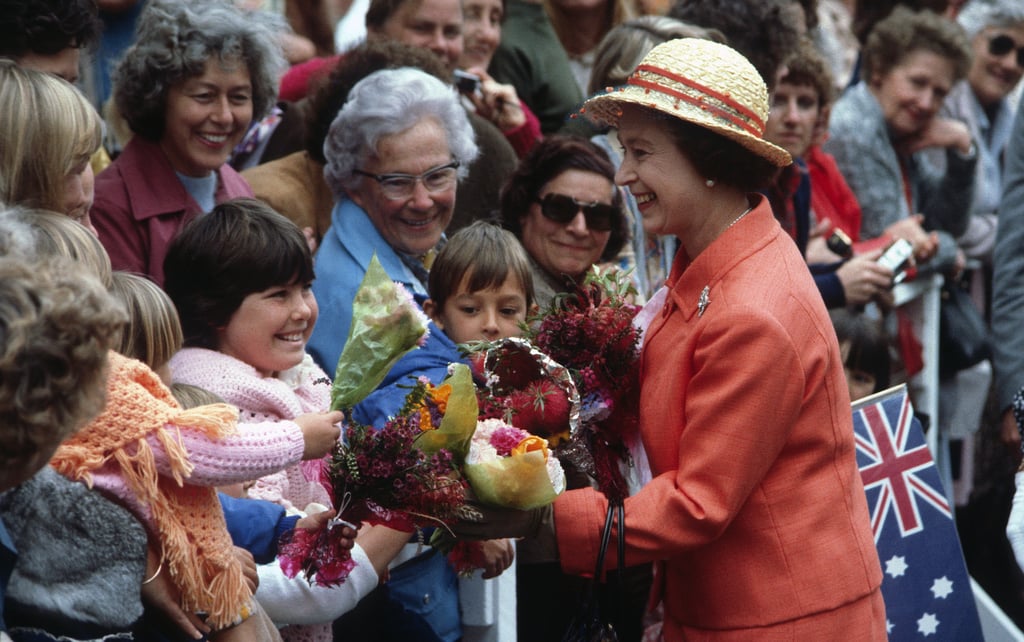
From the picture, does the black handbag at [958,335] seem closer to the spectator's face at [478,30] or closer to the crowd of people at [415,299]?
the crowd of people at [415,299]

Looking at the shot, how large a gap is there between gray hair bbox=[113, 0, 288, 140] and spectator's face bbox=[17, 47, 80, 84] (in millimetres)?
345

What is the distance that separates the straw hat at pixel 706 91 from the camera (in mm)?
3297

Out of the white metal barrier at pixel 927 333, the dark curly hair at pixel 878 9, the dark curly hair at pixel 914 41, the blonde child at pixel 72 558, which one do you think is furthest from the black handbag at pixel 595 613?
the dark curly hair at pixel 878 9

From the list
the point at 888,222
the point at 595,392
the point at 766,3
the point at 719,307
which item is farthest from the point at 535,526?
the point at 888,222

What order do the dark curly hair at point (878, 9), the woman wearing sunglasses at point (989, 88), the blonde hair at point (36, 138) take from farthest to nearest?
the dark curly hair at point (878, 9) → the woman wearing sunglasses at point (989, 88) → the blonde hair at point (36, 138)

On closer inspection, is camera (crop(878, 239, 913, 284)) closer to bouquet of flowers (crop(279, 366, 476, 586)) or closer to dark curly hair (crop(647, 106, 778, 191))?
dark curly hair (crop(647, 106, 778, 191))

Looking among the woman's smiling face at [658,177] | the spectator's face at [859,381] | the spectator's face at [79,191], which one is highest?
the woman's smiling face at [658,177]

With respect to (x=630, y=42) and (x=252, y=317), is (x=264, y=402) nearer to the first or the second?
(x=252, y=317)

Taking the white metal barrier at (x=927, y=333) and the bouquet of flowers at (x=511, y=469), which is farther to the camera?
the white metal barrier at (x=927, y=333)

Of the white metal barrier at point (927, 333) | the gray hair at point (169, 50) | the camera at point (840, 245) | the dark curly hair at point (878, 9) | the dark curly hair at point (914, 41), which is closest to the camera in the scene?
the gray hair at point (169, 50)

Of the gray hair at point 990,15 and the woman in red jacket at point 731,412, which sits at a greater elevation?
the woman in red jacket at point 731,412

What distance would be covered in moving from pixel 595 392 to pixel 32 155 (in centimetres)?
164

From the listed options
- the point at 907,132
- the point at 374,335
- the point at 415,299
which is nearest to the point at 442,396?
the point at 374,335

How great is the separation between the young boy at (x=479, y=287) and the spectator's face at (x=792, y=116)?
251 cm
